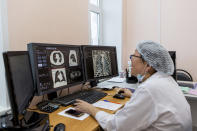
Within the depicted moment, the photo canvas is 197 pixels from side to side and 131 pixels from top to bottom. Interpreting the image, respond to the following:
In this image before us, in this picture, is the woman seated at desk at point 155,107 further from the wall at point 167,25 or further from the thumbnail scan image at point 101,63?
the wall at point 167,25

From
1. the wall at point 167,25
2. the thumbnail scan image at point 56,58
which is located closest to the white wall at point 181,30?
the wall at point 167,25

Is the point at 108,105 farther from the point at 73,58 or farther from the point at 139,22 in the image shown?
the point at 139,22

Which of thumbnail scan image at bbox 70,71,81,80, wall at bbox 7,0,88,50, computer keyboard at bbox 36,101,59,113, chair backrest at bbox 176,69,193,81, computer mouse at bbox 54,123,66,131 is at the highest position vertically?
wall at bbox 7,0,88,50

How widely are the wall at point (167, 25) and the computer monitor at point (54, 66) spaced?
168cm

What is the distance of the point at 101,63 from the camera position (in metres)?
Answer: 1.97

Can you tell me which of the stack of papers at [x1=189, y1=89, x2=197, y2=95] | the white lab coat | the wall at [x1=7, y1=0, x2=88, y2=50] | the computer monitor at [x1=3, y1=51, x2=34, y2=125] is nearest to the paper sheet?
the white lab coat

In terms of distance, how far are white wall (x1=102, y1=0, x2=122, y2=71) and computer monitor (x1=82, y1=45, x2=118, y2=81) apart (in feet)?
3.17

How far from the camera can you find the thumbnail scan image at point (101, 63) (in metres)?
1.89

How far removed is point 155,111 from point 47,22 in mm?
1174

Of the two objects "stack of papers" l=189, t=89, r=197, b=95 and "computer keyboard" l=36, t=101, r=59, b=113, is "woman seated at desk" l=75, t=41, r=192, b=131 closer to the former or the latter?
A: "computer keyboard" l=36, t=101, r=59, b=113

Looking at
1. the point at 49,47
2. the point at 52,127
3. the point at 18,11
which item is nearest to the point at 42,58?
the point at 49,47

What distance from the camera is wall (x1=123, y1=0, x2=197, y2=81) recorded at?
2742mm

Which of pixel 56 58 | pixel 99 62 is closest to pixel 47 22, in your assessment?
pixel 56 58

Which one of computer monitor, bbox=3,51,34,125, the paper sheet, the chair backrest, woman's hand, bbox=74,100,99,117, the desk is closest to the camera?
computer monitor, bbox=3,51,34,125
